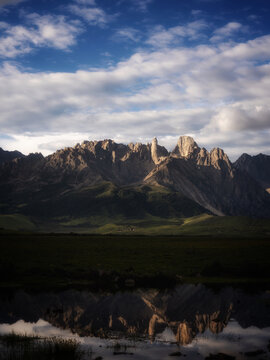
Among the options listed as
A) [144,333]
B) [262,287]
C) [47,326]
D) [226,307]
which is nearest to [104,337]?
[144,333]

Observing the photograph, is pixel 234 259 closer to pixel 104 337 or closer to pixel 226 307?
pixel 226 307

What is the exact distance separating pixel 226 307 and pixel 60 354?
28.4m

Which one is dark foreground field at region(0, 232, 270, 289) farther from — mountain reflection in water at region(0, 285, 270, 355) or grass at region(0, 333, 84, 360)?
grass at region(0, 333, 84, 360)

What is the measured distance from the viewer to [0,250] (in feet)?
322

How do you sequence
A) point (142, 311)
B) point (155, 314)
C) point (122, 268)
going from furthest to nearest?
point (122, 268), point (142, 311), point (155, 314)

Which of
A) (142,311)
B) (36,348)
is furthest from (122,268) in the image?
(36,348)

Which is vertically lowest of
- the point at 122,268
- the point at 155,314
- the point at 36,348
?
the point at 155,314

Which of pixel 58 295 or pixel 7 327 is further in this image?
pixel 58 295

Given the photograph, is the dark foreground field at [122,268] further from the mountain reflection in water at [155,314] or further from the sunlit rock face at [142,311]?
the sunlit rock face at [142,311]

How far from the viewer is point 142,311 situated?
1956 inches

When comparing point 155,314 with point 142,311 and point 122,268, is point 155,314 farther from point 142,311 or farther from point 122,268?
point 122,268

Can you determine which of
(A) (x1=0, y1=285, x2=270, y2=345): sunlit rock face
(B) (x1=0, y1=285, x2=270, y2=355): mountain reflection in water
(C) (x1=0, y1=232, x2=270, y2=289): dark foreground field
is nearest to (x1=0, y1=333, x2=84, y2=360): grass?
(B) (x1=0, y1=285, x2=270, y2=355): mountain reflection in water

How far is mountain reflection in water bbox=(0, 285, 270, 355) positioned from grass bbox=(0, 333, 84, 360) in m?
4.95

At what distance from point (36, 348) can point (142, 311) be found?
19.9 m
